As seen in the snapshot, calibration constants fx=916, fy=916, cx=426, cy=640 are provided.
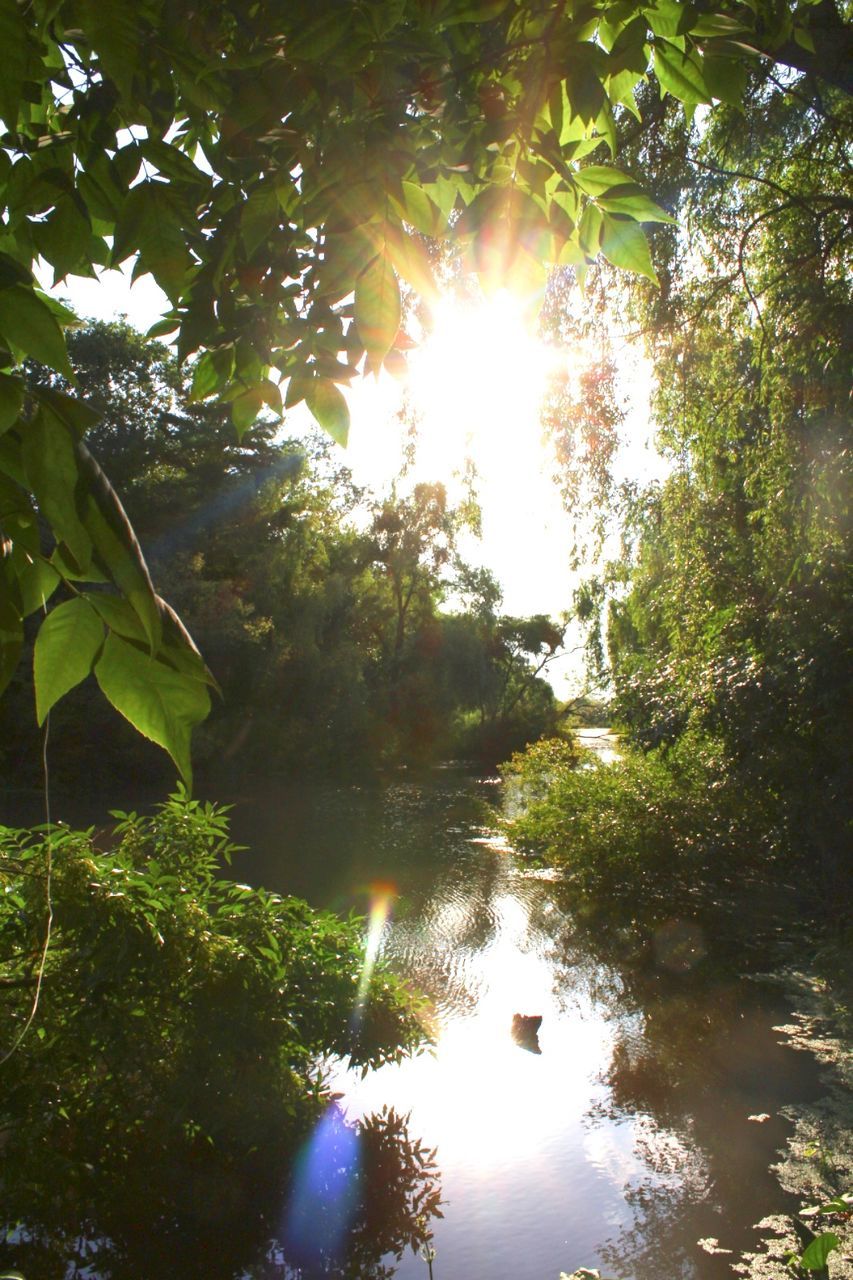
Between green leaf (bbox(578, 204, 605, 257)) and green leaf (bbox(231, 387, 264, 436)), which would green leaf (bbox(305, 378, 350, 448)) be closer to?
green leaf (bbox(231, 387, 264, 436))

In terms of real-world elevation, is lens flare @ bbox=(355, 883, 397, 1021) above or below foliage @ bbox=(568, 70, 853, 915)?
below

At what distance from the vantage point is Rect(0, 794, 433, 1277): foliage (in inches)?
135

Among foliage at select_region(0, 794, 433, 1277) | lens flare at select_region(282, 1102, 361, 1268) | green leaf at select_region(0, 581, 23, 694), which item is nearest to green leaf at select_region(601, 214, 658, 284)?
green leaf at select_region(0, 581, 23, 694)

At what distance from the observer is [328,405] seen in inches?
64.7

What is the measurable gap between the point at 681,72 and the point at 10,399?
1283 millimetres

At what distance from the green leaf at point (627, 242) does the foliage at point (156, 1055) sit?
2.86 metres

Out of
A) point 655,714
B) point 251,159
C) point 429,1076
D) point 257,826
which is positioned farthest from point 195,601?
point 251,159

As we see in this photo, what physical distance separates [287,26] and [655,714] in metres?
8.28

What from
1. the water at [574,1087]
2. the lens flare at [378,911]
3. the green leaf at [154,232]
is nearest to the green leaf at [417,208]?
the green leaf at [154,232]

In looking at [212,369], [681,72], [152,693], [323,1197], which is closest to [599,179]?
[681,72]

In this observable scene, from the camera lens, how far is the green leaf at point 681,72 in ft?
4.90

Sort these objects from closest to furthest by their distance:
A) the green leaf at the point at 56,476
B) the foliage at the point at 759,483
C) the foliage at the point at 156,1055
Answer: the green leaf at the point at 56,476 < the foliage at the point at 156,1055 < the foliage at the point at 759,483

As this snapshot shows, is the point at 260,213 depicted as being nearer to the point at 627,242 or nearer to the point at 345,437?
the point at 345,437

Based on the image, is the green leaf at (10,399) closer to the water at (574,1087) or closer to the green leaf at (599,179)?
the green leaf at (599,179)
